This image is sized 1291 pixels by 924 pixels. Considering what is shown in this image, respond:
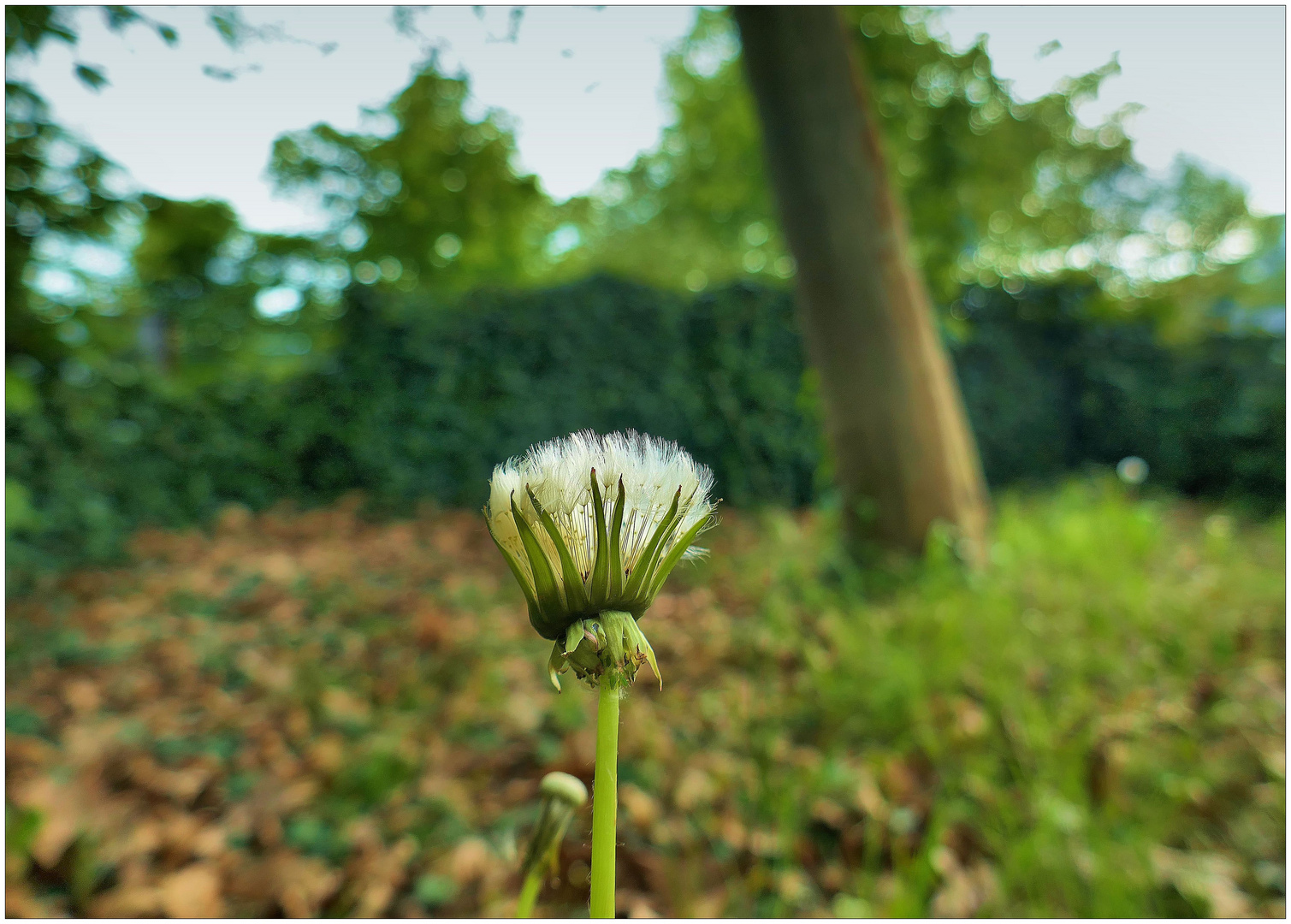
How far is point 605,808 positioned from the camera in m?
0.29

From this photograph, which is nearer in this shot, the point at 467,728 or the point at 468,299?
the point at 467,728

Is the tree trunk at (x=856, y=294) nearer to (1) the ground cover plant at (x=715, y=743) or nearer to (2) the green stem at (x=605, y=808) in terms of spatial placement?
(1) the ground cover plant at (x=715, y=743)

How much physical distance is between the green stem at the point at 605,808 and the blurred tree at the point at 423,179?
8.98 feet

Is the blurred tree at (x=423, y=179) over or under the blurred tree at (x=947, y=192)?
under

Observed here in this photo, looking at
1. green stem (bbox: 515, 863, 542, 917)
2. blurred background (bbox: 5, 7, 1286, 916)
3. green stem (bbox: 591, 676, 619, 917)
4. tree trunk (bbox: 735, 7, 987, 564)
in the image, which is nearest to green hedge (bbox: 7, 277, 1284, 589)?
blurred background (bbox: 5, 7, 1286, 916)

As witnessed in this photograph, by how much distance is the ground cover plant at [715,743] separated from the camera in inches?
74.0

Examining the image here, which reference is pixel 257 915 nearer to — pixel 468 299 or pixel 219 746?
pixel 219 746

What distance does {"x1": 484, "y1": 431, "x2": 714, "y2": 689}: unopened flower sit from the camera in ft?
1.04

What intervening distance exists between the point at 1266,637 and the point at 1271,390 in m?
5.82

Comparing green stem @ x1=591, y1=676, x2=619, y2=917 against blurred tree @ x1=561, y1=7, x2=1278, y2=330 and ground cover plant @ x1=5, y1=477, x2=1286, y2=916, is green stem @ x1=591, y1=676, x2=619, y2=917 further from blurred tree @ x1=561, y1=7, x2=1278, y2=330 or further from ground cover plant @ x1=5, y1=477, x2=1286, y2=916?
blurred tree @ x1=561, y1=7, x2=1278, y2=330

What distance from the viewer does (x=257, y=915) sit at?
5.94 ft

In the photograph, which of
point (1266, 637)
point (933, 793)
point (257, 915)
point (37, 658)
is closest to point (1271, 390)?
point (1266, 637)

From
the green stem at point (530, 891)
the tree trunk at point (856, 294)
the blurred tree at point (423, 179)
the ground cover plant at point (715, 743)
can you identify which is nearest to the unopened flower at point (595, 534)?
the green stem at point (530, 891)

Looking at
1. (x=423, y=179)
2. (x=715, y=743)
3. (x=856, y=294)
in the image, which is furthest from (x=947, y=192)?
(x=715, y=743)
